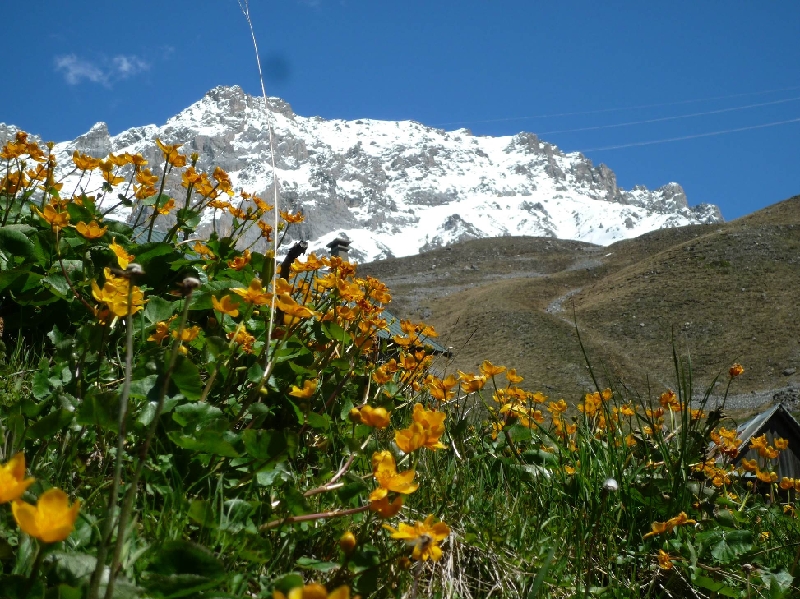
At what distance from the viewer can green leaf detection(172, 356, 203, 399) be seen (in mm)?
1204

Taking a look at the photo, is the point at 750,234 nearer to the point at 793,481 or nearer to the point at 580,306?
the point at 580,306

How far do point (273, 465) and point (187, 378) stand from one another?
0.24 meters

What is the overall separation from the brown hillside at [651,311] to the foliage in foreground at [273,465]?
21632 mm

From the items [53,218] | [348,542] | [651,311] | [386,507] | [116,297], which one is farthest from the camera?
[651,311]

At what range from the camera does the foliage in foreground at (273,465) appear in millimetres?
866

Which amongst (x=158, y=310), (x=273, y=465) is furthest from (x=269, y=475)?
(x=158, y=310)

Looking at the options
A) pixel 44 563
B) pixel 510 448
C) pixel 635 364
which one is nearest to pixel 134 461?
pixel 44 563

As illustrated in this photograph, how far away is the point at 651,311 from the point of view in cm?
3856

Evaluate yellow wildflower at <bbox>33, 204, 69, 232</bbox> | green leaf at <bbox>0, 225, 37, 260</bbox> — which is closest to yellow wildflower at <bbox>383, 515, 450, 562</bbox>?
yellow wildflower at <bbox>33, 204, 69, 232</bbox>

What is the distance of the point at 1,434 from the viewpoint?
1079 millimetres

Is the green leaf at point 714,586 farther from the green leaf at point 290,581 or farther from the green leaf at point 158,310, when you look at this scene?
the green leaf at point 158,310

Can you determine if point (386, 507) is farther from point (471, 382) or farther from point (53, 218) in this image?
point (53, 218)

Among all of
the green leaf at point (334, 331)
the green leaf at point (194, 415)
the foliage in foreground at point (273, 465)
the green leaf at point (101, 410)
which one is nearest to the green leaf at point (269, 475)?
the foliage in foreground at point (273, 465)

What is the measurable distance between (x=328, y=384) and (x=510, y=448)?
0.69 meters
